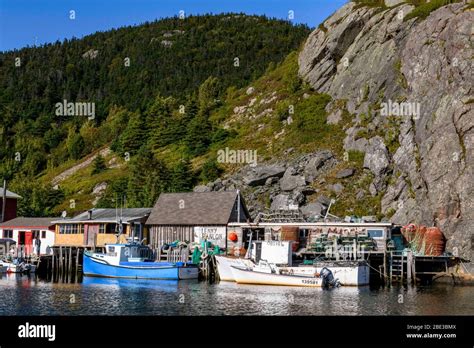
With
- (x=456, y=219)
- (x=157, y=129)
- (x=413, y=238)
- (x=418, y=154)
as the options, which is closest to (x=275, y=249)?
(x=413, y=238)

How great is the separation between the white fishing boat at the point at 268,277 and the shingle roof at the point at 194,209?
37.6ft

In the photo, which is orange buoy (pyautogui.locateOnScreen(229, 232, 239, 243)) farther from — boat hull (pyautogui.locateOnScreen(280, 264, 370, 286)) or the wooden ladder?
the wooden ladder

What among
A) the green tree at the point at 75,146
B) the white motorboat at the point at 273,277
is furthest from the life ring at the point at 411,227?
the green tree at the point at 75,146

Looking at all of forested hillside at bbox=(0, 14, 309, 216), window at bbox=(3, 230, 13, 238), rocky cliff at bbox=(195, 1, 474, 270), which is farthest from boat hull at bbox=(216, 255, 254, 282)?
window at bbox=(3, 230, 13, 238)

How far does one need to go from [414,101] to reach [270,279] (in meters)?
36.1

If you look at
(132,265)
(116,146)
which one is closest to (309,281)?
(132,265)

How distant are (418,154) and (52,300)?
4570 cm

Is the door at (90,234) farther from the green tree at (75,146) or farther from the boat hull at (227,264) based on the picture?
the green tree at (75,146)

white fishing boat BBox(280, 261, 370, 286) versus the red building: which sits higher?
the red building

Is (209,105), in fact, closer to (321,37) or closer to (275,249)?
(321,37)

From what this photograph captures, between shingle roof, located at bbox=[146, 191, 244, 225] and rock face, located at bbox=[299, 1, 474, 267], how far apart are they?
56.5 feet

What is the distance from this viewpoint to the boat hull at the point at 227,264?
59291 millimetres

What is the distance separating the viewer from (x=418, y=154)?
2992 inches

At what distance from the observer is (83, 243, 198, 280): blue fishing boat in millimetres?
61156
